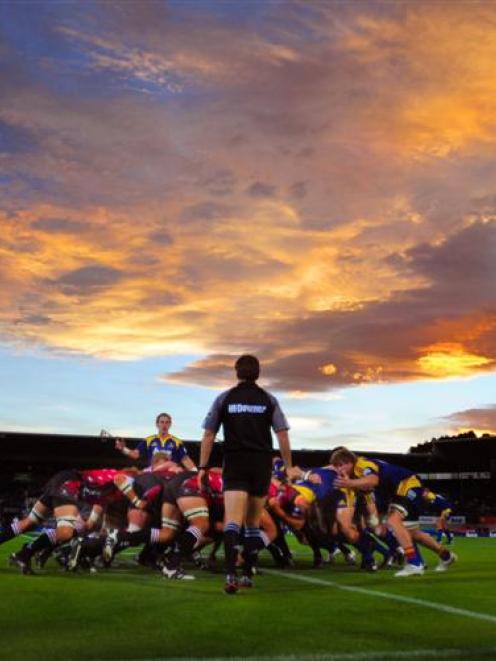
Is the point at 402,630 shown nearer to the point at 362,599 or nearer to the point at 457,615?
the point at 457,615

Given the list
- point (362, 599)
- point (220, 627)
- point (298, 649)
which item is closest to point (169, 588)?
point (362, 599)

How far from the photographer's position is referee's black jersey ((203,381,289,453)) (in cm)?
855

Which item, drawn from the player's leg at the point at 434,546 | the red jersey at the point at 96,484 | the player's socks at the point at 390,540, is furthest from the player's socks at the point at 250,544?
the player's socks at the point at 390,540

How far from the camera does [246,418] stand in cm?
858

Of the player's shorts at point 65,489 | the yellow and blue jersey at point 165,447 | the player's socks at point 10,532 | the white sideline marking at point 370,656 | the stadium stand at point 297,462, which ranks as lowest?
the white sideline marking at point 370,656

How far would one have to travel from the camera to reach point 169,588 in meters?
9.06

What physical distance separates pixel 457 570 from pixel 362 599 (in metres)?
5.28

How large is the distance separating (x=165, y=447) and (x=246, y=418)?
605 centimetres

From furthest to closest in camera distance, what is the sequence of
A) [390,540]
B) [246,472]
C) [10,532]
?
1. [390,540]
2. [10,532]
3. [246,472]

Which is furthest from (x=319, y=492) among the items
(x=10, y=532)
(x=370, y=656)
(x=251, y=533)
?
(x=370, y=656)

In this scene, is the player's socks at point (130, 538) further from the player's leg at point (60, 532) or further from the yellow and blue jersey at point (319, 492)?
the yellow and blue jersey at point (319, 492)

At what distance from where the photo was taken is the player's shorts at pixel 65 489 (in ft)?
36.3

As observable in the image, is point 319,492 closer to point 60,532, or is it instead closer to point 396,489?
point 396,489

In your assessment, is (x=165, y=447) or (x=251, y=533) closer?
(x=251, y=533)
